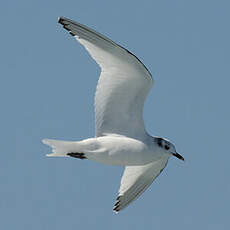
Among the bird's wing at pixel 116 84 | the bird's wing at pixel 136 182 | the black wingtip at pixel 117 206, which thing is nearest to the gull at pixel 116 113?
the bird's wing at pixel 116 84

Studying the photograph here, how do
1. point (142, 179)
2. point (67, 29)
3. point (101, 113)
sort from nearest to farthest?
point (67, 29)
point (101, 113)
point (142, 179)

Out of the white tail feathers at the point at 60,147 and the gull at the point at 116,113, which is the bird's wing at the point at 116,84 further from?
the white tail feathers at the point at 60,147

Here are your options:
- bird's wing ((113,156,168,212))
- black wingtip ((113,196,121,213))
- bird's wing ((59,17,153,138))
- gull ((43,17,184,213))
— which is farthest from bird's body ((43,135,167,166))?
black wingtip ((113,196,121,213))

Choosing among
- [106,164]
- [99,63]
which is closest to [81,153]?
[106,164]

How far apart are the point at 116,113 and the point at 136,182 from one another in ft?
7.11

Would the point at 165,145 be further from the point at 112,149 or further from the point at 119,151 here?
the point at 112,149

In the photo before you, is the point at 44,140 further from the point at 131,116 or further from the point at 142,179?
the point at 142,179

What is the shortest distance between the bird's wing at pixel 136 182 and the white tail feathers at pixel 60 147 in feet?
7.66

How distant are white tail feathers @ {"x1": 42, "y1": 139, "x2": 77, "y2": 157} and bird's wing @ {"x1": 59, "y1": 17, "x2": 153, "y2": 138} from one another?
0.71 m

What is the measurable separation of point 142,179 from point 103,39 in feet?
12.9

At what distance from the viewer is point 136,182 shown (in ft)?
62.7

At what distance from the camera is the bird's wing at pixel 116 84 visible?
54.5 feet

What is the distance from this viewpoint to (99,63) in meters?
17.1

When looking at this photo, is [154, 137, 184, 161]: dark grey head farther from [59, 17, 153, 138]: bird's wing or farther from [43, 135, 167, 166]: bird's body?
[59, 17, 153, 138]: bird's wing
